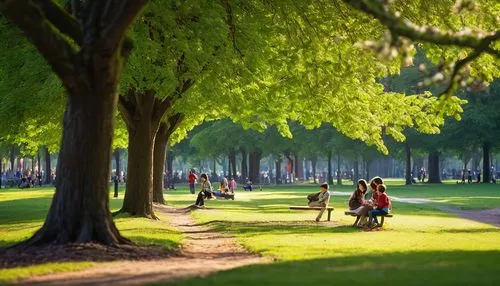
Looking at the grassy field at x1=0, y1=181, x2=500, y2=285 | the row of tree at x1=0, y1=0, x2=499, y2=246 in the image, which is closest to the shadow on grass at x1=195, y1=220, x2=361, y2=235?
the grassy field at x1=0, y1=181, x2=500, y2=285

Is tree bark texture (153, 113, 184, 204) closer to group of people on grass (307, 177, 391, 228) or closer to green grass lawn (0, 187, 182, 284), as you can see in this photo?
green grass lawn (0, 187, 182, 284)

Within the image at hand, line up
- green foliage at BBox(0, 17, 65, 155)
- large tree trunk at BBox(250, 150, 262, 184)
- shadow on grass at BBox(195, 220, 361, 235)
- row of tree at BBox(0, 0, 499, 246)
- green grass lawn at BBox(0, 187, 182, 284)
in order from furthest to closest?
large tree trunk at BBox(250, 150, 262, 184)
green foliage at BBox(0, 17, 65, 155)
shadow on grass at BBox(195, 220, 361, 235)
row of tree at BBox(0, 0, 499, 246)
green grass lawn at BBox(0, 187, 182, 284)

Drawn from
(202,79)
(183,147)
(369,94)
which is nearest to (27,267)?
(202,79)

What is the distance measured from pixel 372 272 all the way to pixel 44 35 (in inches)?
303

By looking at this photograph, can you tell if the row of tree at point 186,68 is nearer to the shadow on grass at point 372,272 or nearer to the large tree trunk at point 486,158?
the shadow on grass at point 372,272

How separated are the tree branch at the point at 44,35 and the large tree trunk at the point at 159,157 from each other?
2092cm

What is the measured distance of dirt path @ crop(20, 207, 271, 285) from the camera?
39.5 ft

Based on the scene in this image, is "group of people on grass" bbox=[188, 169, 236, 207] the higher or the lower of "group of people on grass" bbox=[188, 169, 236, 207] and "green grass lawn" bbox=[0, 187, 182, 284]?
the higher

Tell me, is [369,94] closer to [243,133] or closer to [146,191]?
[146,191]

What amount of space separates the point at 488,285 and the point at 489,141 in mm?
66563

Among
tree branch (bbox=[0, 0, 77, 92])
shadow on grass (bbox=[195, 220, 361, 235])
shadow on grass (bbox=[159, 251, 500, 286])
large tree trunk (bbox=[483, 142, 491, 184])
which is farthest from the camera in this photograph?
large tree trunk (bbox=[483, 142, 491, 184])

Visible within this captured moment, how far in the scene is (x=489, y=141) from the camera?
7506cm

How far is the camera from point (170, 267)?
13766 mm

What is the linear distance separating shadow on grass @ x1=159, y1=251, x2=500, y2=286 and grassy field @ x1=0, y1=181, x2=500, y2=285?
1 centimetres
